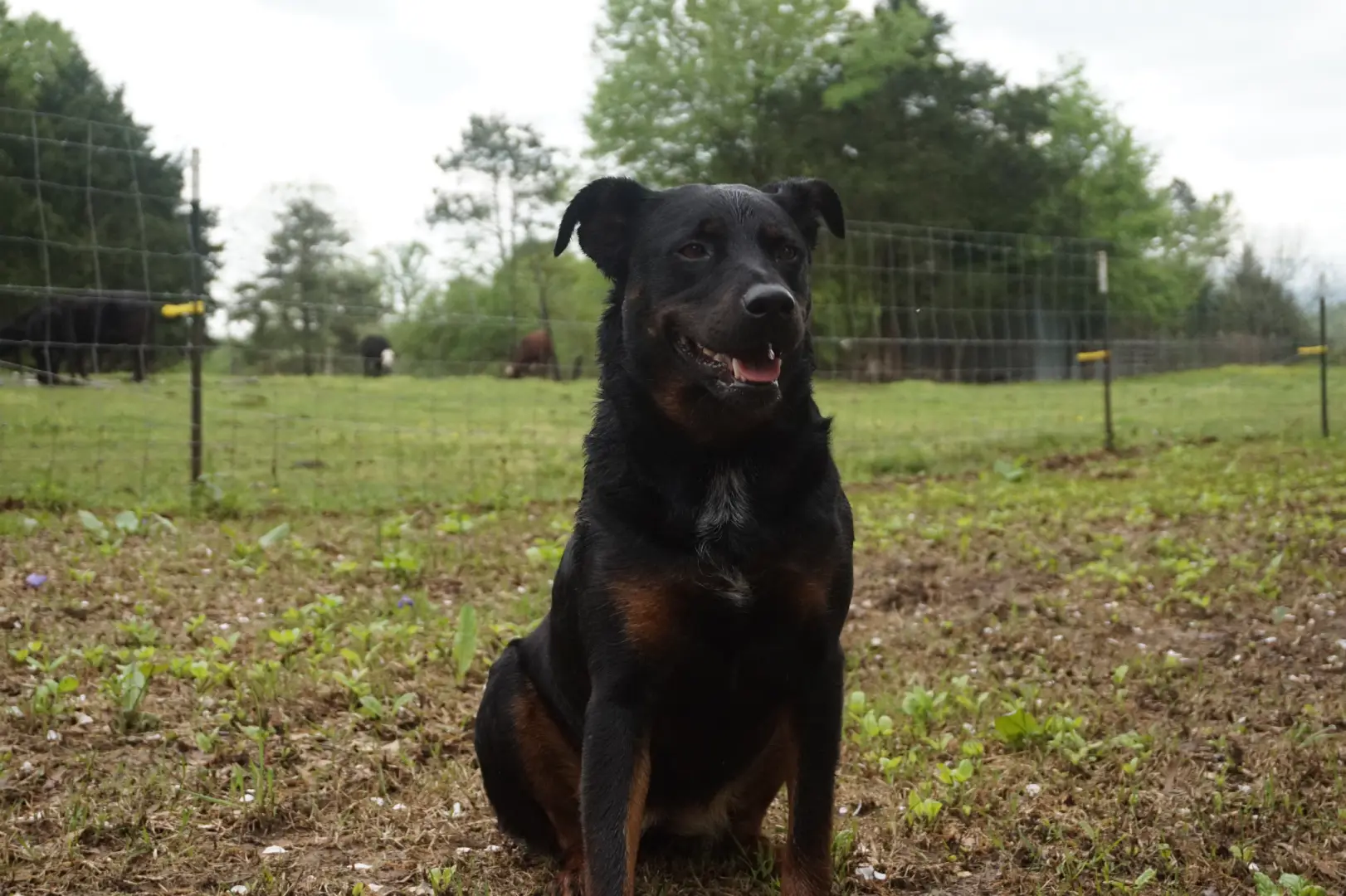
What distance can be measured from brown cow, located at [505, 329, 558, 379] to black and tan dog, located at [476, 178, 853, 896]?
323 inches

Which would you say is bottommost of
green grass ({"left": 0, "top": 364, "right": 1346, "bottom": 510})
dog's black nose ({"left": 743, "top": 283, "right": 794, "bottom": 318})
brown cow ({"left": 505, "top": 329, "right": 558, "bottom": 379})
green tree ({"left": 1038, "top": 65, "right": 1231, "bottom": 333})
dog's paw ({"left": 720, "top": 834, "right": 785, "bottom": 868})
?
dog's paw ({"left": 720, "top": 834, "right": 785, "bottom": 868})

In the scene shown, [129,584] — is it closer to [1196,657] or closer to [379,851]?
[379,851]

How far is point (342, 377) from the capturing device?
9977 millimetres

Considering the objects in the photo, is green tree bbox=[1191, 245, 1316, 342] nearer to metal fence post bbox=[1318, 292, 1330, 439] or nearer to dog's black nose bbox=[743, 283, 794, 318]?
metal fence post bbox=[1318, 292, 1330, 439]

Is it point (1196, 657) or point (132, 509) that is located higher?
point (132, 509)

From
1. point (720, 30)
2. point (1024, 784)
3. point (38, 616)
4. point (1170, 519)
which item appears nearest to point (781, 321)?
point (1024, 784)

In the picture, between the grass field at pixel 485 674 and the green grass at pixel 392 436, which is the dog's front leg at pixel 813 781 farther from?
the green grass at pixel 392 436

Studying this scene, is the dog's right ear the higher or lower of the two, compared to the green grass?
higher

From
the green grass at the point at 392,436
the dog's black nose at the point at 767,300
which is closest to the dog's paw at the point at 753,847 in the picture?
the dog's black nose at the point at 767,300

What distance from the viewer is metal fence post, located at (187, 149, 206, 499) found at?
8047 mm

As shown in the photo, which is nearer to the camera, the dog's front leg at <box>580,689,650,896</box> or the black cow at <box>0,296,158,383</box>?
the dog's front leg at <box>580,689,650,896</box>

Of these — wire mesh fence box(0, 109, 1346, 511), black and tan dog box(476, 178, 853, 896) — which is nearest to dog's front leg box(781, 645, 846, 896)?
black and tan dog box(476, 178, 853, 896)

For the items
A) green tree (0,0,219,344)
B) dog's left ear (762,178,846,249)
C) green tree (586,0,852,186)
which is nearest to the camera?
dog's left ear (762,178,846,249)

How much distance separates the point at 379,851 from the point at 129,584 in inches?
123
